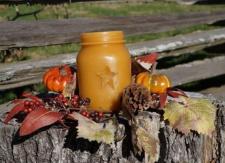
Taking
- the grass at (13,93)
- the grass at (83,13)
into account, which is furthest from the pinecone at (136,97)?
the grass at (83,13)

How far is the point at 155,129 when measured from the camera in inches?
87.4

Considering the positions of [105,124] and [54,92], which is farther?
[54,92]

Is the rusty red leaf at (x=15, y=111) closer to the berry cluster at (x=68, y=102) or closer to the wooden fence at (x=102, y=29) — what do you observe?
the berry cluster at (x=68, y=102)

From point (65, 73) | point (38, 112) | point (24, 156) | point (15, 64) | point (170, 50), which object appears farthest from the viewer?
point (170, 50)

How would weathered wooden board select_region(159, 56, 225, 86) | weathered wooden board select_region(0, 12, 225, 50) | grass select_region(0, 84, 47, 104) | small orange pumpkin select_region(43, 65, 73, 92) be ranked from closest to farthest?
small orange pumpkin select_region(43, 65, 73, 92) → weathered wooden board select_region(0, 12, 225, 50) → grass select_region(0, 84, 47, 104) → weathered wooden board select_region(159, 56, 225, 86)

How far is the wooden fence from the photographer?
4.04 m

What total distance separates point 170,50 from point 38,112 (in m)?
3.47

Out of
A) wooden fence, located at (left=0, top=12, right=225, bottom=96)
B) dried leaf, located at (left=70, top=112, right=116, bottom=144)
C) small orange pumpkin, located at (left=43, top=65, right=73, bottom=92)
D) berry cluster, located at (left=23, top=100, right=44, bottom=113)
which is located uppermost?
small orange pumpkin, located at (left=43, top=65, right=73, bottom=92)

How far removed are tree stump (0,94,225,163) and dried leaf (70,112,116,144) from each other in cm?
7

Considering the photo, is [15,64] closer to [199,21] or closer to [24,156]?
[24,156]

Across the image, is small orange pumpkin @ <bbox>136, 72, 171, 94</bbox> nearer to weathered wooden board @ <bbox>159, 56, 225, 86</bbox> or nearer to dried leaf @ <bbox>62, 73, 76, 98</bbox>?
dried leaf @ <bbox>62, 73, 76, 98</bbox>

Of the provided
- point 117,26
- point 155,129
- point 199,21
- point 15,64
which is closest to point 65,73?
point 155,129

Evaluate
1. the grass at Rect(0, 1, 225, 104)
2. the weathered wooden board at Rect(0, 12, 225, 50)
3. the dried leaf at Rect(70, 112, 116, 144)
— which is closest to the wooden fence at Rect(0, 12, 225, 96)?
the weathered wooden board at Rect(0, 12, 225, 50)

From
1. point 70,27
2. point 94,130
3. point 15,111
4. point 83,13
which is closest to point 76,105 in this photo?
point 94,130
